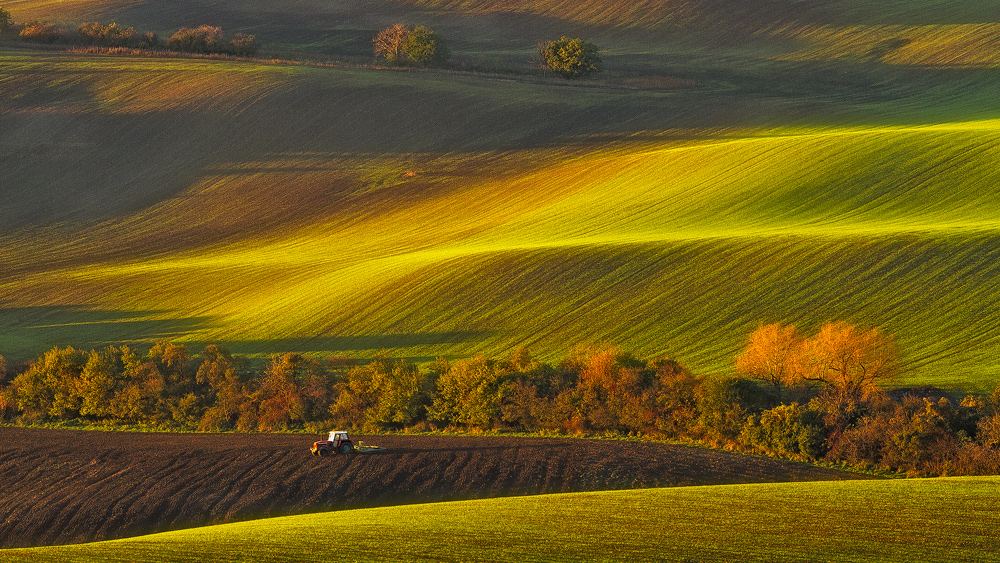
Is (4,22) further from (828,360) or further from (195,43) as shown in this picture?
(828,360)

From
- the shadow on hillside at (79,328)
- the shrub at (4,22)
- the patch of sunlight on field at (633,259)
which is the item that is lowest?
the shadow on hillside at (79,328)

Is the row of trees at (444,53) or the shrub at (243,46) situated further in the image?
the shrub at (243,46)

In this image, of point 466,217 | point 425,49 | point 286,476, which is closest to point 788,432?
point 286,476

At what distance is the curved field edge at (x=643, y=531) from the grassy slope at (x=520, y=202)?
→ 15.8m

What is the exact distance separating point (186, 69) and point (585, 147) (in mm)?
38300

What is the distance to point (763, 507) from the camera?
71.8 ft

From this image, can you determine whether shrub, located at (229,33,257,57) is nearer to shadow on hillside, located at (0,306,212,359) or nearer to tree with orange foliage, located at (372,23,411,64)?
tree with orange foliage, located at (372,23,411,64)

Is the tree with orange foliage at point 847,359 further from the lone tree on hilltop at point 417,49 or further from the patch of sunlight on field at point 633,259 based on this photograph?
the lone tree on hilltop at point 417,49

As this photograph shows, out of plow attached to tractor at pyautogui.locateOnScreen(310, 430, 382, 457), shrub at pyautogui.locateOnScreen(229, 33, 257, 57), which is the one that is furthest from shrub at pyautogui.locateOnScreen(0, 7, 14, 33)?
plow attached to tractor at pyautogui.locateOnScreen(310, 430, 382, 457)

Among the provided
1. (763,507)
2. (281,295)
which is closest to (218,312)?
(281,295)

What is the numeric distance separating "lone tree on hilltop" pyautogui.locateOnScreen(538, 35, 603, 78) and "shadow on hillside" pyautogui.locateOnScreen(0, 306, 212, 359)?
53431 millimetres

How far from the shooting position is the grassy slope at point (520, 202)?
148 ft

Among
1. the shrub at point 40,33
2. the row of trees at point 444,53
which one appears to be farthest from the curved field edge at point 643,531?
the shrub at point 40,33

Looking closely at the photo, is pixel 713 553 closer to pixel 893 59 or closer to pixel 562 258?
pixel 562 258
